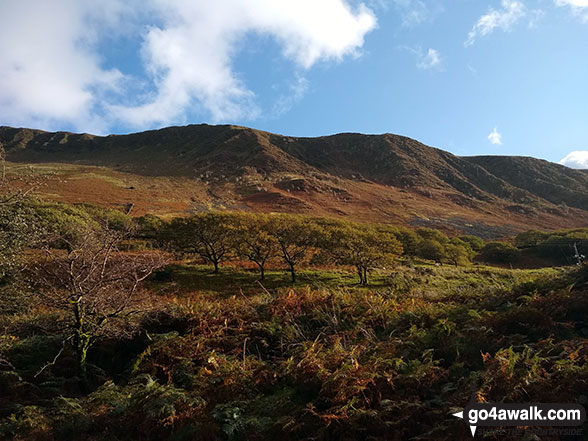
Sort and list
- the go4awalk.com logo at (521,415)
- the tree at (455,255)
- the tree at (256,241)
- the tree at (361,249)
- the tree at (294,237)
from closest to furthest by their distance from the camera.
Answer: the go4awalk.com logo at (521,415), the tree at (361,249), the tree at (256,241), the tree at (294,237), the tree at (455,255)

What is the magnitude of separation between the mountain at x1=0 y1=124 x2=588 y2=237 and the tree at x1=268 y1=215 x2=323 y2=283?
44.5m

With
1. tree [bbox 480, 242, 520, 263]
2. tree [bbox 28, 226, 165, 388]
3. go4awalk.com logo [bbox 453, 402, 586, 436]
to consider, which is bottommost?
tree [bbox 480, 242, 520, 263]

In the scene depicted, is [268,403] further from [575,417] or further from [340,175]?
[340,175]

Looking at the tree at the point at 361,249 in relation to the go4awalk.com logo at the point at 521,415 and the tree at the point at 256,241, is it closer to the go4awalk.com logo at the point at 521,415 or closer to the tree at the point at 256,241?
the tree at the point at 256,241

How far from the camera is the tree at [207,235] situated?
33219 millimetres

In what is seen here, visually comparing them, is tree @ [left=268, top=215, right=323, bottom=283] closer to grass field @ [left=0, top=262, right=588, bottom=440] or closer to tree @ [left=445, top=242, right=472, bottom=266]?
grass field @ [left=0, top=262, right=588, bottom=440]

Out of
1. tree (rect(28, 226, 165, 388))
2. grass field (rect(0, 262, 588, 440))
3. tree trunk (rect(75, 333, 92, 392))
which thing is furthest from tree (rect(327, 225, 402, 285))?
tree trunk (rect(75, 333, 92, 392))

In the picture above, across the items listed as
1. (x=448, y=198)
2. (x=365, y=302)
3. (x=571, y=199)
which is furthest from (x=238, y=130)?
(x=365, y=302)

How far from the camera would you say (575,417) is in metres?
4.92

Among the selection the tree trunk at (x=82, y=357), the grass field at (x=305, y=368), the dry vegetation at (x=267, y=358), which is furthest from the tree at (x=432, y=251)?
the tree trunk at (x=82, y=357)

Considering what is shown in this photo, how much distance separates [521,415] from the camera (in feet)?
16.6

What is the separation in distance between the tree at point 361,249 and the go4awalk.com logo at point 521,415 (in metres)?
23.5

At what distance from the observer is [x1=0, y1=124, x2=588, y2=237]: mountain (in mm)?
90938

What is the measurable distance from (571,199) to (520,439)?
15845 cm
